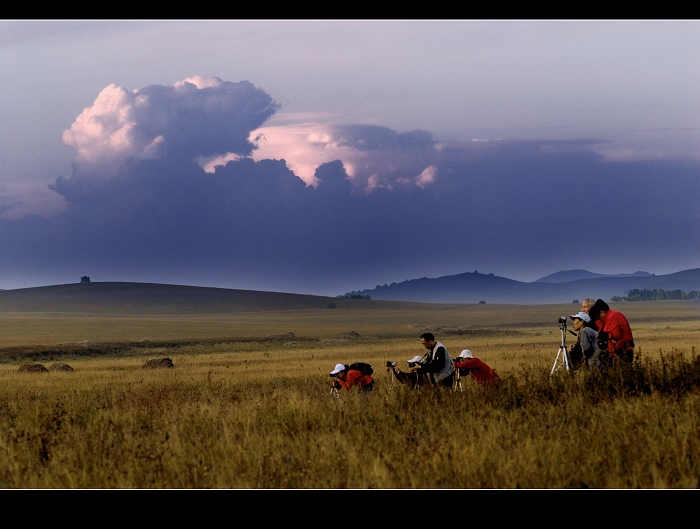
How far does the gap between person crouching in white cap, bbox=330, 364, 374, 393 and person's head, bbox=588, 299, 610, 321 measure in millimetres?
3887

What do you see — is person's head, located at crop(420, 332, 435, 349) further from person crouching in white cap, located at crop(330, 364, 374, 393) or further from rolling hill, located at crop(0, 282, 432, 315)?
rolling hill, located at crop(0, 282, 432, 315)

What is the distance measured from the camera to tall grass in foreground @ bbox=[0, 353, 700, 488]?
24.9ft

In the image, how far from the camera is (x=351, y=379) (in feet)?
44.5

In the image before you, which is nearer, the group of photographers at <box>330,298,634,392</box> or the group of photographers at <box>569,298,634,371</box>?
the group of photographers at <box>569,298,634,371</box>

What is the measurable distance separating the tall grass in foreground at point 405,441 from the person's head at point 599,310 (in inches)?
58.1

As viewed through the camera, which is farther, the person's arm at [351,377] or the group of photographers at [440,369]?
the person's arm at [351,377]

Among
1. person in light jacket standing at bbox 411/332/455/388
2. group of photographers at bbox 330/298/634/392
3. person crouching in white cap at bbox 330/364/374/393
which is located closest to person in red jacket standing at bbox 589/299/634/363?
group of photographers at bbox 330/298/634/392

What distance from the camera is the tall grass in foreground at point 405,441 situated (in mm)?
7582

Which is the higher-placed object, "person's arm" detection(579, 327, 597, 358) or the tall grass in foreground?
"person's arm" detection(579, 327, 597, 358)

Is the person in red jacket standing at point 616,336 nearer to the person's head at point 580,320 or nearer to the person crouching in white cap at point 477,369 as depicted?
the person's head at point 580,320

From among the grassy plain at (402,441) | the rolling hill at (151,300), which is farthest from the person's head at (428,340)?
the rolling hill at (151,300)
